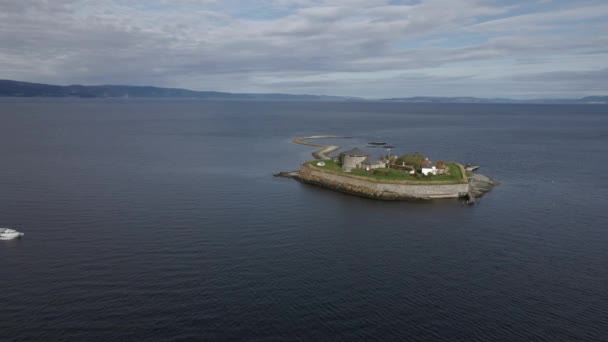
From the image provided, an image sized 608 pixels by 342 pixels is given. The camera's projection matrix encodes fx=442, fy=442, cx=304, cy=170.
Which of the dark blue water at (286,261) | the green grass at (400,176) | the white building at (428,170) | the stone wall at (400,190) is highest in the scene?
the white building at (428,170)

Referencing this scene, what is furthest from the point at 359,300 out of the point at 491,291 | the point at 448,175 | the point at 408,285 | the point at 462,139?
the point at 462,139

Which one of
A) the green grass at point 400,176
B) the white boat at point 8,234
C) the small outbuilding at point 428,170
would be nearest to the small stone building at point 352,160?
the green grass at point 400,176

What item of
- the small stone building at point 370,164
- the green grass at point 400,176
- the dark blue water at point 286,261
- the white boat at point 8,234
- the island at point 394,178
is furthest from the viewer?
the small stone building at point 370,164

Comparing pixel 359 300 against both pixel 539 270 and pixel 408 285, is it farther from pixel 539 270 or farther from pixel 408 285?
pixel 539 270

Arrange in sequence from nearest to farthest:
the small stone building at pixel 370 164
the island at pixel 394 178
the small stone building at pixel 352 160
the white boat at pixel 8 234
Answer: the white boat at pixel 8 234 → the island at pixel 394 178 → the small stone building at pixel 370 164 → the small stone building at pixel 352 160

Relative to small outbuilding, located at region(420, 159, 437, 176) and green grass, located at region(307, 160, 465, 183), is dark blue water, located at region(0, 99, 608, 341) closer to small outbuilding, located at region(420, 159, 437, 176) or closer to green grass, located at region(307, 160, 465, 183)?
green grass, located at region(307, 160, 465, 183)

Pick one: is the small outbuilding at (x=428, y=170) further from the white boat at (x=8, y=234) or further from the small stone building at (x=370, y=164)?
the white boat at (x=8, y=234)

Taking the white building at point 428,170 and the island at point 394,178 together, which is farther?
the white building at point 428,170

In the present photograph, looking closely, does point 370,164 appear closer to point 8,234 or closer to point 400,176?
point 400,176
